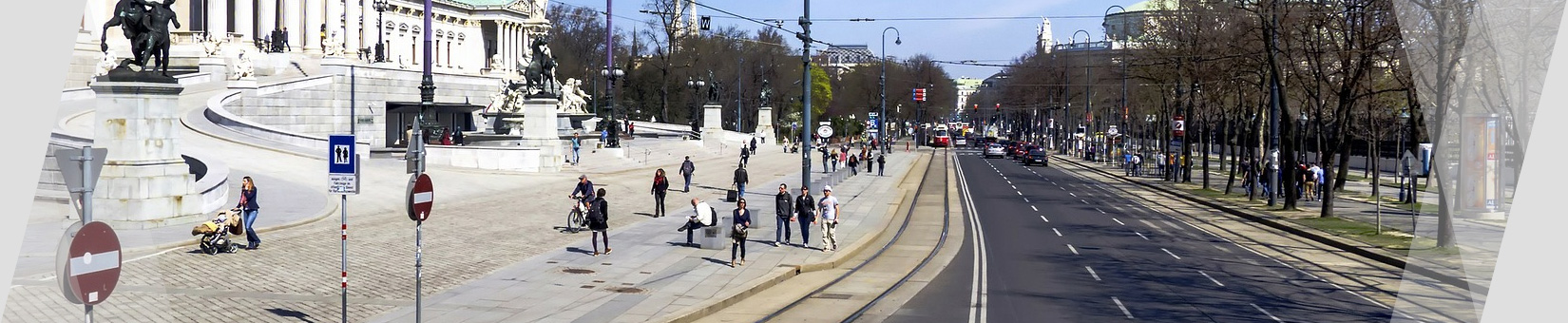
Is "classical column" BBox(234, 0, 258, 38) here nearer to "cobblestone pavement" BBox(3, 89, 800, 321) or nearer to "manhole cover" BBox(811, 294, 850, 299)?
"cobblestone pavement" BBox(3, 89, 800, 321)

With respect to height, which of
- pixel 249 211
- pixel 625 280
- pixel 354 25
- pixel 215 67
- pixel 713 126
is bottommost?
pixel 625 280

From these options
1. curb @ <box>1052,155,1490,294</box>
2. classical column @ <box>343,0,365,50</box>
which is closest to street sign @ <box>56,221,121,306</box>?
curb @ <box>1052,155,1490,294</box>

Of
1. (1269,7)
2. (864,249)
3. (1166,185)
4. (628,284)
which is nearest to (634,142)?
(1166,185)

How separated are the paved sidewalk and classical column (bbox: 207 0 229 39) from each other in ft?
158

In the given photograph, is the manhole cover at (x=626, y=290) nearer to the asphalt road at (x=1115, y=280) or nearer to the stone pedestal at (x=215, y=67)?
the asphalt road at (x=1115, y=280)

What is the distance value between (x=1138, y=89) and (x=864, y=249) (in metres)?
57.9

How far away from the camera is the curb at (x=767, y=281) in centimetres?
1591

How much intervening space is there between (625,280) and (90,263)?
1114 centimetres

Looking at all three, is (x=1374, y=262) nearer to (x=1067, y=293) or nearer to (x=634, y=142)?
(x=1067, y=293)

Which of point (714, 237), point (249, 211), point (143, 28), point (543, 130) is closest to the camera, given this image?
point (249, 211)

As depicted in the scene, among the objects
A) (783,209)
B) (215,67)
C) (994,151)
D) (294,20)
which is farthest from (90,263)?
(994,151)

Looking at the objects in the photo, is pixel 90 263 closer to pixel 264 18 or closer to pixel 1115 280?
pixel 1115 280

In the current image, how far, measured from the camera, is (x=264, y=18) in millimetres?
74750

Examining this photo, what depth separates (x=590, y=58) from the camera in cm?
12950
